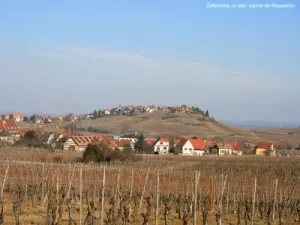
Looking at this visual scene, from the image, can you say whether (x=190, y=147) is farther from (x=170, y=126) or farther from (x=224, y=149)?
(x=170, y=126)

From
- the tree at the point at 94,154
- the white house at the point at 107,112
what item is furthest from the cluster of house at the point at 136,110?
the tree at the point at 94,154

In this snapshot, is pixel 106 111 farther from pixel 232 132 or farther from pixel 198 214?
pixel 198 214

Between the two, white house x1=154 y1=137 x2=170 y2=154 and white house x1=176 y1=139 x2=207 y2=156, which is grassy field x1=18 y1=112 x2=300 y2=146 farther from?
white house x1=176 y1=139 x2=207 y2=156

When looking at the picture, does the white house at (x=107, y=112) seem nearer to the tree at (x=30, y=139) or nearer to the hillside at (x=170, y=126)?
the hillside at (x=170, y=126)

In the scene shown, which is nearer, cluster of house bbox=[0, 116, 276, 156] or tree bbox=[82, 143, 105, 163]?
tree bbox=[82, 143, 105, 163]

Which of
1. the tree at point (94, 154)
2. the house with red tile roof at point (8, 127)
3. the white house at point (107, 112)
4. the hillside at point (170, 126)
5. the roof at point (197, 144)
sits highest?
the white house at point (107, 112)

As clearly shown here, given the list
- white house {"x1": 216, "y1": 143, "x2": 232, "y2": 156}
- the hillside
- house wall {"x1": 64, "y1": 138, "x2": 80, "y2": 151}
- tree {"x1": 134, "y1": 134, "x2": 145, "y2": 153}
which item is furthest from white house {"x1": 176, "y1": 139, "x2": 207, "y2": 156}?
the hillside

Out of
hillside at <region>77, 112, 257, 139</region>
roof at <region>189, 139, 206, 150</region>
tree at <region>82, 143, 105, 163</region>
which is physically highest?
hillside at <region>77, 112, 257, 139</region>

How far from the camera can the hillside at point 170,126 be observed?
12506 centimetres

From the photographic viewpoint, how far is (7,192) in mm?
21719

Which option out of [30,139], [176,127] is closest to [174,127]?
[176,127]

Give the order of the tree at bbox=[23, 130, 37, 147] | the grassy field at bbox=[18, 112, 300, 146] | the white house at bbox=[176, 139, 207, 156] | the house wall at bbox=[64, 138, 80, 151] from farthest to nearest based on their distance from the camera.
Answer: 1. the grassy field at bbox=[18, 112, 300, 146]
2. the white house at bbox=[176, 139, 207, 156]
3. the house wall at bbox=[64, 138, 80, 151]
4. the tree at bbox=[23, 130, 37, 147]

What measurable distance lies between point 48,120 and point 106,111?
30980mm

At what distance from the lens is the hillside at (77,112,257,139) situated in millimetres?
125062
